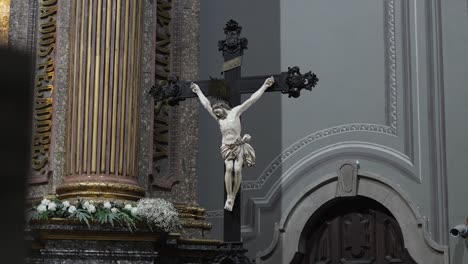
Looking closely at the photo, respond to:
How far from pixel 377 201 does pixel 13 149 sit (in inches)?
254

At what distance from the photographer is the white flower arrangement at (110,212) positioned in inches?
221

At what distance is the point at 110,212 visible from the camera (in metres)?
5.71

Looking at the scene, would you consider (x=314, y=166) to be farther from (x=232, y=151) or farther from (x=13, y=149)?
(x=13, y=149)

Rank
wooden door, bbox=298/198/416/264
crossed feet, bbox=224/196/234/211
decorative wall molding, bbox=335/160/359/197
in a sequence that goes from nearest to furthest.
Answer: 1. crossed feet, bbox=224/196/234/211
2. wooden door, bbox=298/198/416/264
3. decorative wall molding, bbox=335/160/359/197

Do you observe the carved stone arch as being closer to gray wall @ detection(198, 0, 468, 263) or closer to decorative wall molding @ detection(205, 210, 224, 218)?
gray wall @ detection(198, 0, 468, 263)

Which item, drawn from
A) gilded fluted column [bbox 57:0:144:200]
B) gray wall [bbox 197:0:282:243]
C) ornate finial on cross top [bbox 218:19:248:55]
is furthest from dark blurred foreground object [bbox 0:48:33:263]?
gray wall [bbox 197:0:282:243]

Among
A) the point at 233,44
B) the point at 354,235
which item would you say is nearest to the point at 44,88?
the point at 233,44

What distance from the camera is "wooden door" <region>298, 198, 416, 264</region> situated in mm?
6859

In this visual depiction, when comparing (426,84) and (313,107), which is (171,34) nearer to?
(313,107)

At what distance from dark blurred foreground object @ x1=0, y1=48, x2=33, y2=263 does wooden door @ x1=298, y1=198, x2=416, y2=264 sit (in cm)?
636

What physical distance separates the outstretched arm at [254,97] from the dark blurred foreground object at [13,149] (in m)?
4.84

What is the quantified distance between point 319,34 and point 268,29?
1.81 feet

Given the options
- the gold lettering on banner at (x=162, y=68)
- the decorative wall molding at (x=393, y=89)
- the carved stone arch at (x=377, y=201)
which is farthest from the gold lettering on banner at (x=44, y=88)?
the decorative wall molding at (x=393, y=89)

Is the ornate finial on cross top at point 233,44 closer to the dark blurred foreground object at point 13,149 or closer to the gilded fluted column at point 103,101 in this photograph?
the gilded fluted column at point 103,101
